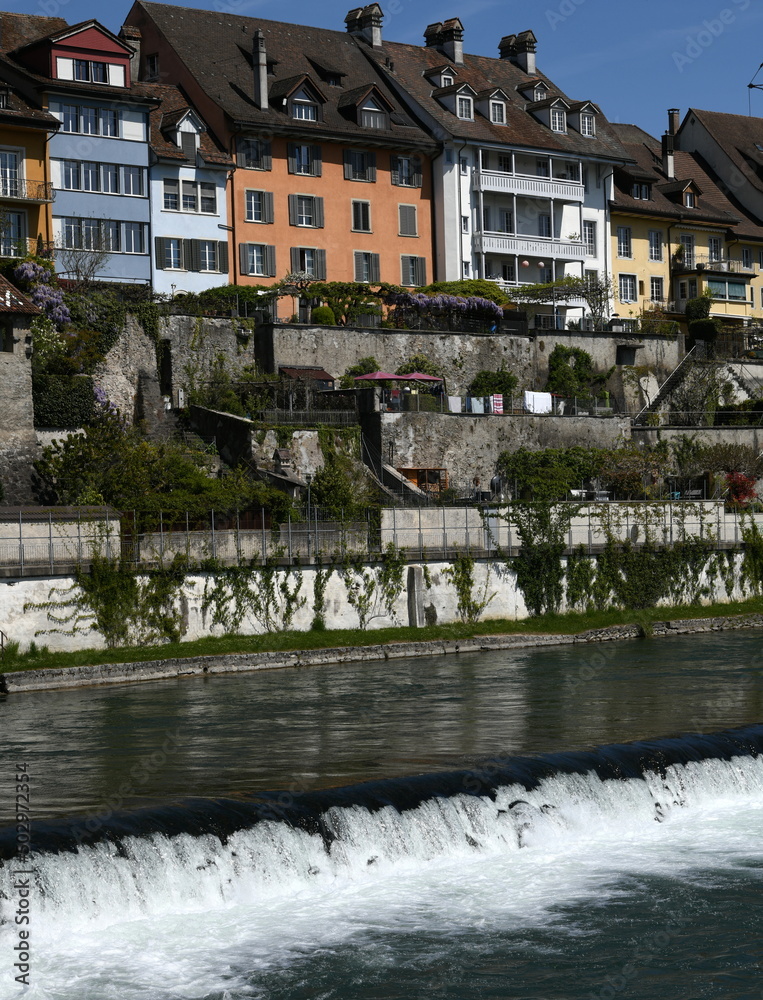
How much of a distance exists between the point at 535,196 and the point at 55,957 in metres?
55.0

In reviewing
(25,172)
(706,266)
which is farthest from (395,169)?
(706,266)

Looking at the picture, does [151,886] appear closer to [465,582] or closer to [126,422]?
[465,582]

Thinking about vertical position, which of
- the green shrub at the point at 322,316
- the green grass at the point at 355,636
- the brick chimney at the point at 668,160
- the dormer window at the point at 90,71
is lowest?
the green grass at the point at 355,636

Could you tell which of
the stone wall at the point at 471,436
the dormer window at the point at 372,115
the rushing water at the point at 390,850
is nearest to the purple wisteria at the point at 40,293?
the stone wall at the point at 471,436

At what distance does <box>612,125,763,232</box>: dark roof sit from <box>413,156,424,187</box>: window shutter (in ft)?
37.5

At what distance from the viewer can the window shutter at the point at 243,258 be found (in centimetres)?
5903

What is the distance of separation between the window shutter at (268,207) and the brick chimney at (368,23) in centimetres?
1334

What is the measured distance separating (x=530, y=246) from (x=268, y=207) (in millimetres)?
13197

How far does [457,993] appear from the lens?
53.3 feet

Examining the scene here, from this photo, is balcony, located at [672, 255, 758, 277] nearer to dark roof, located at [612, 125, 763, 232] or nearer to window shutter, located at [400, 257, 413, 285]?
dark roof, located at [612, 125, 763, 232]

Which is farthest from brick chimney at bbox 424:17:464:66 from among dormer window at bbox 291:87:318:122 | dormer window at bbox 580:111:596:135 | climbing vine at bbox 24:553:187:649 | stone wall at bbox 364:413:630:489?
climbing vine at bbox 24:553:187:649

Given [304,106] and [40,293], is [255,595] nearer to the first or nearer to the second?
[40,293]

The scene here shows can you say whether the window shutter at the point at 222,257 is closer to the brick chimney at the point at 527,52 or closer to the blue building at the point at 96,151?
the blue building at the point at 96,151

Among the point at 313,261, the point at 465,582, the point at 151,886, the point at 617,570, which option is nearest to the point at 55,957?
the point at 151,886
